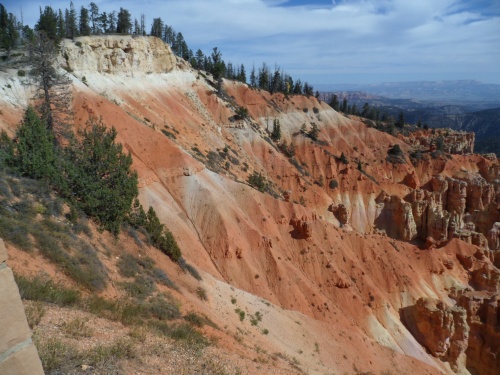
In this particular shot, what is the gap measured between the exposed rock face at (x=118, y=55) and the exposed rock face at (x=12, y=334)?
40.1 m

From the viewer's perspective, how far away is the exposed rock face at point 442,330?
29.6 metres

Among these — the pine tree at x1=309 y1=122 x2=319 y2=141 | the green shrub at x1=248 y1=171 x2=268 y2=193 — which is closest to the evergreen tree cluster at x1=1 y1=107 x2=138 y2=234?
the green shrub at x1=248 y1=171 x2=268 y2=193

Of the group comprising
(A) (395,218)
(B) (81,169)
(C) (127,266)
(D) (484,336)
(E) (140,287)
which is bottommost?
(D) (484,336)

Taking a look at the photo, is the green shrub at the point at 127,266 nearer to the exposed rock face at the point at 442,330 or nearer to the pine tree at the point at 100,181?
the pine tree at the point at 100,181

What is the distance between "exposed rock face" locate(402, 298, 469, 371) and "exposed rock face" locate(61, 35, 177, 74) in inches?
1680

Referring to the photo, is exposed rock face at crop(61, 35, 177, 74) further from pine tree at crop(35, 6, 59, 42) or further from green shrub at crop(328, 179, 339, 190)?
green shrub at crop(328, 179, 339, 190)

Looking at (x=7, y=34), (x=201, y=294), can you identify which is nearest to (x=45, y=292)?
(x=201, y=294)

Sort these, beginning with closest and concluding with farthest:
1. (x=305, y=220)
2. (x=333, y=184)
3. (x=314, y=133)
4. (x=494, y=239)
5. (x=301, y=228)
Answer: (x=301, y=228), (x=305, y=220), (x=494, y=239), (x=333, y=184), (x=314, y=133)

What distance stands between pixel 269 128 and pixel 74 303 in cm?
5784

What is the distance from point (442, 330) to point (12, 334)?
33.7 meters

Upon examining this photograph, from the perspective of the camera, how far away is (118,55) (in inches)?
1734

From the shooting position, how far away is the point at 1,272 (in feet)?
11.9

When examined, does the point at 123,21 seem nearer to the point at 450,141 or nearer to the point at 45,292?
the point at 45,292

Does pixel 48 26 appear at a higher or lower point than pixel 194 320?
higher
